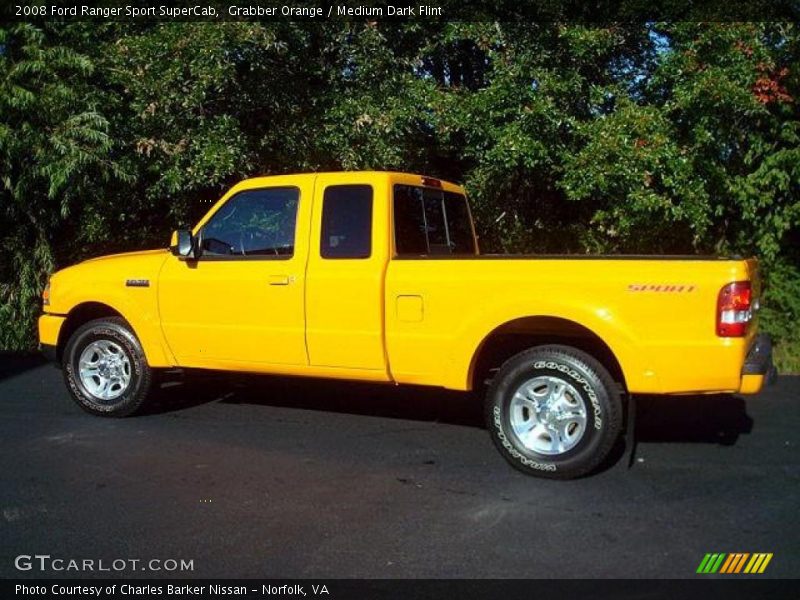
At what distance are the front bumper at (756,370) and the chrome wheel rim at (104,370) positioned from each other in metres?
4.52

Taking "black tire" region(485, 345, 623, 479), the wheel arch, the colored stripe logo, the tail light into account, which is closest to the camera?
the colored stripe logo

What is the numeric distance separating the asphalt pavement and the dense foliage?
2.89 m

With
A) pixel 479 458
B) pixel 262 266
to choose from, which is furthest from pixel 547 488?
pixel 262 266

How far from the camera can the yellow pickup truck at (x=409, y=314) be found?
15.9 ft

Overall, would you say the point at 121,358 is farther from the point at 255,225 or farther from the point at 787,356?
the point at 787,356

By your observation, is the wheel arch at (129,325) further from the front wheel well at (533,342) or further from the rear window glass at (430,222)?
the front wheel well at (533,342)

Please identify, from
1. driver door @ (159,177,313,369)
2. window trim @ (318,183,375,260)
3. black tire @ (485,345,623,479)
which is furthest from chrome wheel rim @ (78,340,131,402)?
black tire @ (485,345,623,479)

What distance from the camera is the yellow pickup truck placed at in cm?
486

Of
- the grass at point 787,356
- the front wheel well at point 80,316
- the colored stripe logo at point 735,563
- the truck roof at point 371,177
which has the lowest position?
the grass at point 787,356

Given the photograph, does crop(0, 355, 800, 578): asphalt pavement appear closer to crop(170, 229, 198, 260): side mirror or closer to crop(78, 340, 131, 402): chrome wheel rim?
crop(78, 340, 131, 402): chrome wheel rim

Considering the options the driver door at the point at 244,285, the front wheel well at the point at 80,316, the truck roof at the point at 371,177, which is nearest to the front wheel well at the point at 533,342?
the driver door at the point at 244,285

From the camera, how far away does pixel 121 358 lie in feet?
22.1

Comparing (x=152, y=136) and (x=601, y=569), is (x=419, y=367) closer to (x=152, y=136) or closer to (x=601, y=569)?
(x=601, y=569)

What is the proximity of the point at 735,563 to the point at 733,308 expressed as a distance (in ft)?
4.77
